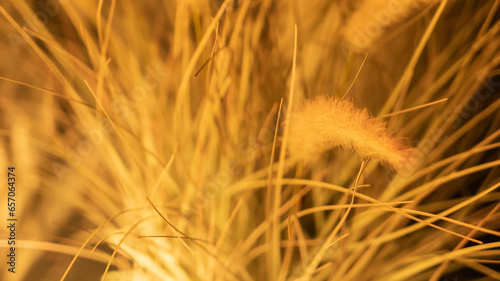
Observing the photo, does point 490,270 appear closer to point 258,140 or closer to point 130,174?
point 258,140

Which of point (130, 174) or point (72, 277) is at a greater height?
point (130, 174)

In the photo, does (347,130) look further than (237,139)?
No

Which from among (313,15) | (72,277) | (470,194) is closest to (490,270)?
(470,194)

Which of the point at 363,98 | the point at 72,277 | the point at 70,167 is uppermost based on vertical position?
the point at 363,98
